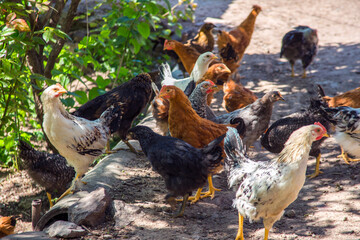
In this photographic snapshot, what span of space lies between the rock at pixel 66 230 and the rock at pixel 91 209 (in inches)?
5.3

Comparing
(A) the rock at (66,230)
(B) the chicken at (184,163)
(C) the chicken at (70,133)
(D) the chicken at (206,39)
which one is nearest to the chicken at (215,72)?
(D) the chicken at (206,39)

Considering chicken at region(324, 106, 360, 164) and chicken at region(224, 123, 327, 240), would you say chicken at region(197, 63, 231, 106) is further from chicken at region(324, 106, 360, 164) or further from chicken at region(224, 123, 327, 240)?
chicken at region(224, 123, 327, 240)

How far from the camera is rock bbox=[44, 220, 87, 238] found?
11.9 ft

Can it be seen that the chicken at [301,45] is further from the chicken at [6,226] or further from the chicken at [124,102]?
the chicken at [6,226]

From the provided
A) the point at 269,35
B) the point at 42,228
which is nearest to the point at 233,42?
the point at 269,35

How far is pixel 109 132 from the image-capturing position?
4.97 meters

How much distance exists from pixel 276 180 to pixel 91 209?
190 centimetres

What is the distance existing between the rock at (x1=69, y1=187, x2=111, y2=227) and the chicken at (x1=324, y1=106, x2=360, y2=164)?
3.03 m

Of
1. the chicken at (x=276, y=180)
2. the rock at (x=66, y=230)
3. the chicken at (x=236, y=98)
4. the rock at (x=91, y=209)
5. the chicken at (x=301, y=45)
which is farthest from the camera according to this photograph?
the chicken at (x=301, y=45)

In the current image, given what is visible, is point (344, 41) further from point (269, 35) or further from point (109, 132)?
point (109, 132)

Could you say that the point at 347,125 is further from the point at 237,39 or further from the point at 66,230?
the point at 237,39

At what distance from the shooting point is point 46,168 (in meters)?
5.13

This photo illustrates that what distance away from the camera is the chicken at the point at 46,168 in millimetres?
5074

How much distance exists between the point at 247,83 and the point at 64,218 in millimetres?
5474
